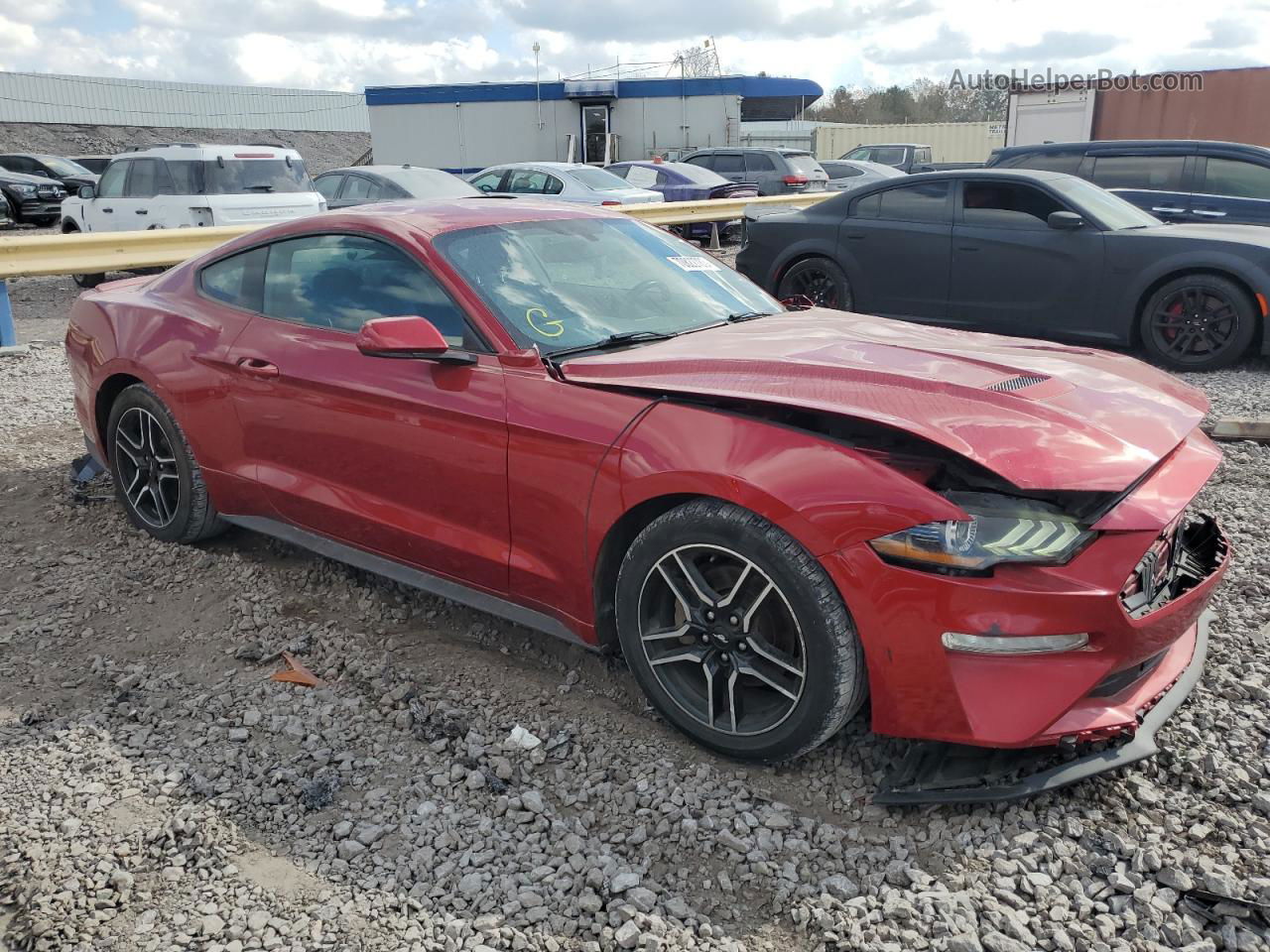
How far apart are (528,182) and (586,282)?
41.6ft

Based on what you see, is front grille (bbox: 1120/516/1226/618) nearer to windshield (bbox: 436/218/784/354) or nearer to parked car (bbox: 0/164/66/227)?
windshield (bbox: 436/218/784/354)

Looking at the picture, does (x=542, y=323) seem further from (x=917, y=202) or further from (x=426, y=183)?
(x=426, y=183)

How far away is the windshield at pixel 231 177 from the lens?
1249cm

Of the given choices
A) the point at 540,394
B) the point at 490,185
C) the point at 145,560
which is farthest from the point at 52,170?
the point at 540,394

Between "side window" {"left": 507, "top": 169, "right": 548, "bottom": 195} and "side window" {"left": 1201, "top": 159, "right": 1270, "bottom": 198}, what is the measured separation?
8.95 m

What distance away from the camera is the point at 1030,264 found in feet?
26.2

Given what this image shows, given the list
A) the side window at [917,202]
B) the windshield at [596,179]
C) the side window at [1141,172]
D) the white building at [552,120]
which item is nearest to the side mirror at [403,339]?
the side window at [917,202]

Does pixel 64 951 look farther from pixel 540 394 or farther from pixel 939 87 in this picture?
pixel 939 87

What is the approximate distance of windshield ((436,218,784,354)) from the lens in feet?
11.5

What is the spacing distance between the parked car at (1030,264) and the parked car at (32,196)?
67.1 feet

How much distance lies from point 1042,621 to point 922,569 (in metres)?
0.30

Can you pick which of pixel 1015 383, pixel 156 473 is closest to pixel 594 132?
pixel 156 473

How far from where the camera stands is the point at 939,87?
6750cm

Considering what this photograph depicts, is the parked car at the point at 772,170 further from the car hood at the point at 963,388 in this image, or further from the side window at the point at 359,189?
the car hood at the point at 963,388
